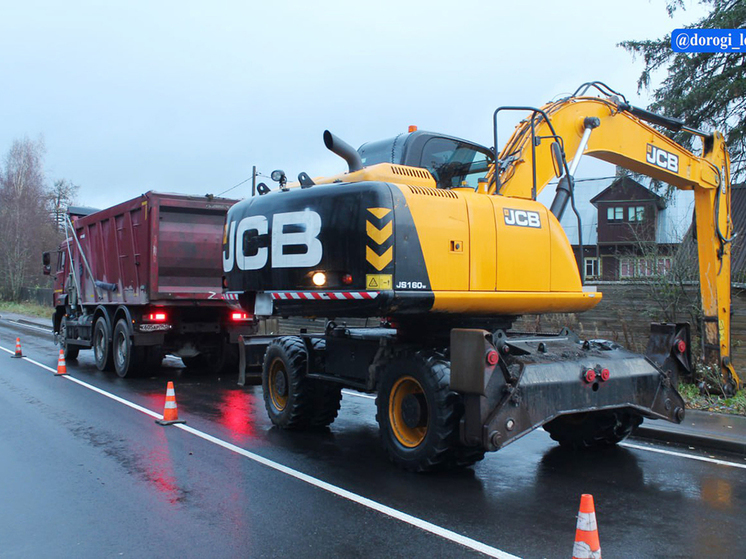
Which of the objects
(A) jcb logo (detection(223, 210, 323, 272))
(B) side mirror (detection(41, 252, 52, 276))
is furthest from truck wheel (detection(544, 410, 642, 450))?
(B) side mirror (detection(41, 252, 52, 276))

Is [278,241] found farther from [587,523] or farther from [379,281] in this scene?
[587,523]

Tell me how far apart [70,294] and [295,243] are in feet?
39.4

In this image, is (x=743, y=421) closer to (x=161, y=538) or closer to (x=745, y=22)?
(x=161, y=538)

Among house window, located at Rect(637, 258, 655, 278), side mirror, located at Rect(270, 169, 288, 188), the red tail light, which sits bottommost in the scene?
the red tail light

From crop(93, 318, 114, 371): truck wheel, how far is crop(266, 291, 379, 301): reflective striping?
801cm

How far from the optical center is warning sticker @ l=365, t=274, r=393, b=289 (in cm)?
597

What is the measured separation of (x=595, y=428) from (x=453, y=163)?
3.25 meters

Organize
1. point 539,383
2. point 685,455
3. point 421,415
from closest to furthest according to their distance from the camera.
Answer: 1. point 539,383
2. point 421,415
3. point 685,455

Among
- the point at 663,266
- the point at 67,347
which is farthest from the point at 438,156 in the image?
the point at 67,347

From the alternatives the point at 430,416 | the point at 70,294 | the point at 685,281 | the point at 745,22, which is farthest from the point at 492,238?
the point at 70,294

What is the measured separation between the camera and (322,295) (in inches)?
256

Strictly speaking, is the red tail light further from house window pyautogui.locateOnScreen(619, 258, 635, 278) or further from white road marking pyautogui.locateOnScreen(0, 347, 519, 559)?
house window pyautogui.locateOnScreen(619, 258, 635, 278)

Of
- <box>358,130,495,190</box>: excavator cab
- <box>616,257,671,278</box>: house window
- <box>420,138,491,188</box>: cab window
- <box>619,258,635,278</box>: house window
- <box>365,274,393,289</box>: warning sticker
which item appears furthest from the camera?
<box>619,258,635,278</box>: house window

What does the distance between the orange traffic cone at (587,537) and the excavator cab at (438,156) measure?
13.8 feet
